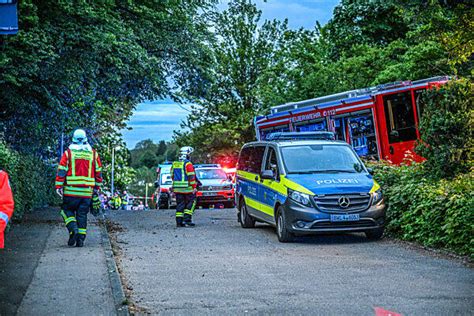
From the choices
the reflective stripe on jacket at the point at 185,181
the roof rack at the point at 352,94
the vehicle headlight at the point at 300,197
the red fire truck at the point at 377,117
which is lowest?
the vehicle headlight at the point at 300,197

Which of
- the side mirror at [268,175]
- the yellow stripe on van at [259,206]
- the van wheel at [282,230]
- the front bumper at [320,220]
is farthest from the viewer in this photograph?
the yellow stripe on van at [259,206]

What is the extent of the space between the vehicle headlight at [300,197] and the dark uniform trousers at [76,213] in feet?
11.7

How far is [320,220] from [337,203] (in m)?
0.45

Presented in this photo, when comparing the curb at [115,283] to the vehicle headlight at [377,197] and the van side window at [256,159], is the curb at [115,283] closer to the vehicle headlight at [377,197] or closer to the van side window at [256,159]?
the van side window at [256,159]

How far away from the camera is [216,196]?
3028 centimetres

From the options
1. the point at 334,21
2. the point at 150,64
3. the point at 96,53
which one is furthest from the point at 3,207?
the point at 334,21

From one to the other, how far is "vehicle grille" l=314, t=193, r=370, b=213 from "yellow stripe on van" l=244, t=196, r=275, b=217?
1421 mm

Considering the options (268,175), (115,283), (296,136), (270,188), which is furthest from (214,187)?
(115,283)

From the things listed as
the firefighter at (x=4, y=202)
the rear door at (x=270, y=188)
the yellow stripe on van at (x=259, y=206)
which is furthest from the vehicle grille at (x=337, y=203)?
the firefighter at (x=4, y=202)

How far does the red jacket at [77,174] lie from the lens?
13.6 metres

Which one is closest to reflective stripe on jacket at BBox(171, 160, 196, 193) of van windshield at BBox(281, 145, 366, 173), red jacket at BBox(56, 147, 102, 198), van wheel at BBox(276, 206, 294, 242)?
van windshield at BBox(281, 145, 366, 173)

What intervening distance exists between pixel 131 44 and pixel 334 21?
25.9 meters

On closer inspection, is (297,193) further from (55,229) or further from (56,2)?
(56,2)

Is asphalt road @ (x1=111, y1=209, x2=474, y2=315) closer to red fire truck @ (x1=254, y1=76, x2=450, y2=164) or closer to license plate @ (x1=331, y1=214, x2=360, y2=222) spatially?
license plate @ (x1=331, y1=214, x2=360, y2=222)
